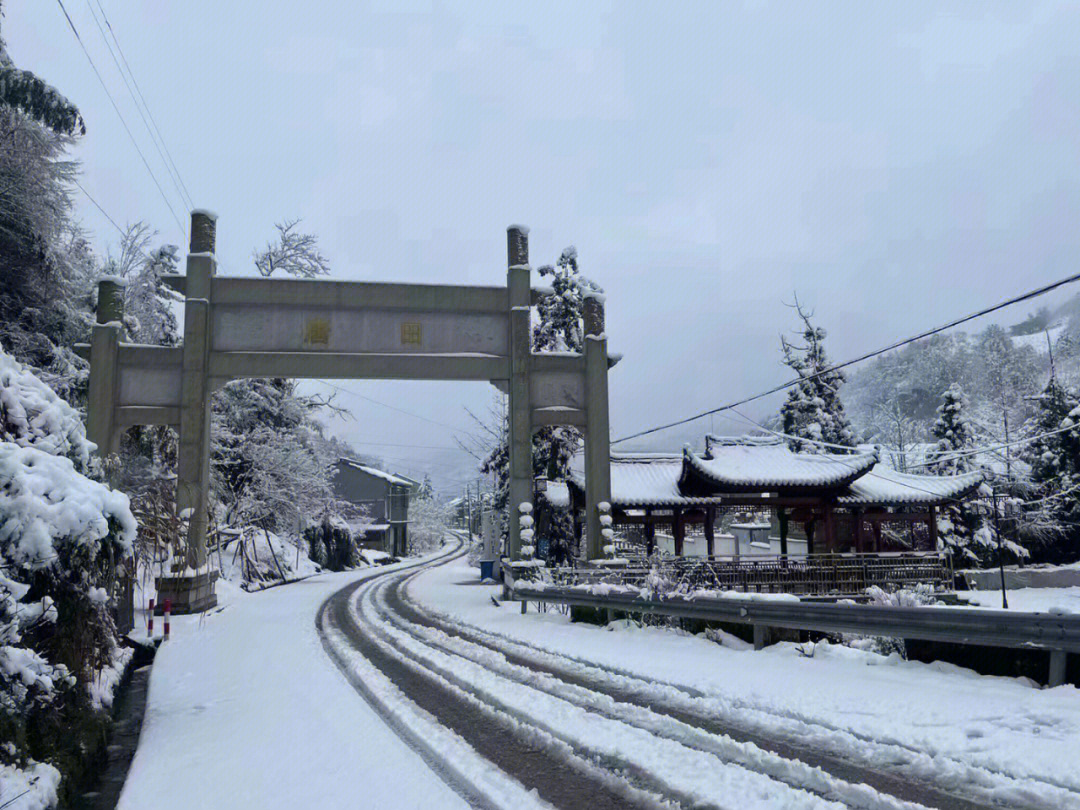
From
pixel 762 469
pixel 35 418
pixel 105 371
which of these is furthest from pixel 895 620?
pixel 105 371

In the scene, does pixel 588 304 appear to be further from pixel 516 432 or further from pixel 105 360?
pixel 105 360

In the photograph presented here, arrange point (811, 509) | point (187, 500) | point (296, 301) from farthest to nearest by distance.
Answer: point (811, 509)
point (296, 301)
point (187, 500)

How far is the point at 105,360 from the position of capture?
71.7 ft

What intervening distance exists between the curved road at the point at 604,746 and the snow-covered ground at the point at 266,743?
0.32 metres

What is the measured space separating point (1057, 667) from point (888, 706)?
1.68 metres

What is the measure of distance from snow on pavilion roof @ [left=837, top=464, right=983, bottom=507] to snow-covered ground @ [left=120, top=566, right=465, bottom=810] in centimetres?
2103

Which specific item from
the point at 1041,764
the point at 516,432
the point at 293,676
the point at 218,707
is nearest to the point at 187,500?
the point at 516,432

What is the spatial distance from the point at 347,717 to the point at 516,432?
50.7 ft

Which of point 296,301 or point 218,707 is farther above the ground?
point 296,301

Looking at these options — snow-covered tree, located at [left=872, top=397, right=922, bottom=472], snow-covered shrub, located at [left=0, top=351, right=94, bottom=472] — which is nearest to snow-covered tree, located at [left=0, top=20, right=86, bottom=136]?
snow-covered shrub, located at [left=0, top=351, right=94, bottom=472]

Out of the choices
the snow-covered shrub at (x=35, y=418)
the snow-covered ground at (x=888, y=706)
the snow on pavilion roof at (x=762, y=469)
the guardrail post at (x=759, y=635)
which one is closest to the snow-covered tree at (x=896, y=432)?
the snow on pavilion roof at (x=762, y=469)

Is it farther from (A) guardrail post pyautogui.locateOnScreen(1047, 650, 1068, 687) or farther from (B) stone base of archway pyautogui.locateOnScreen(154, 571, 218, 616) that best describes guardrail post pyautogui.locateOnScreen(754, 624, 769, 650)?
(B) stone base of archway pyautogui.locateOnScreen(154, 571, 218, 616)

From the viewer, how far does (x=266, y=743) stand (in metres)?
7.16

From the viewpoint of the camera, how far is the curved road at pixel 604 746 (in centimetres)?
523
